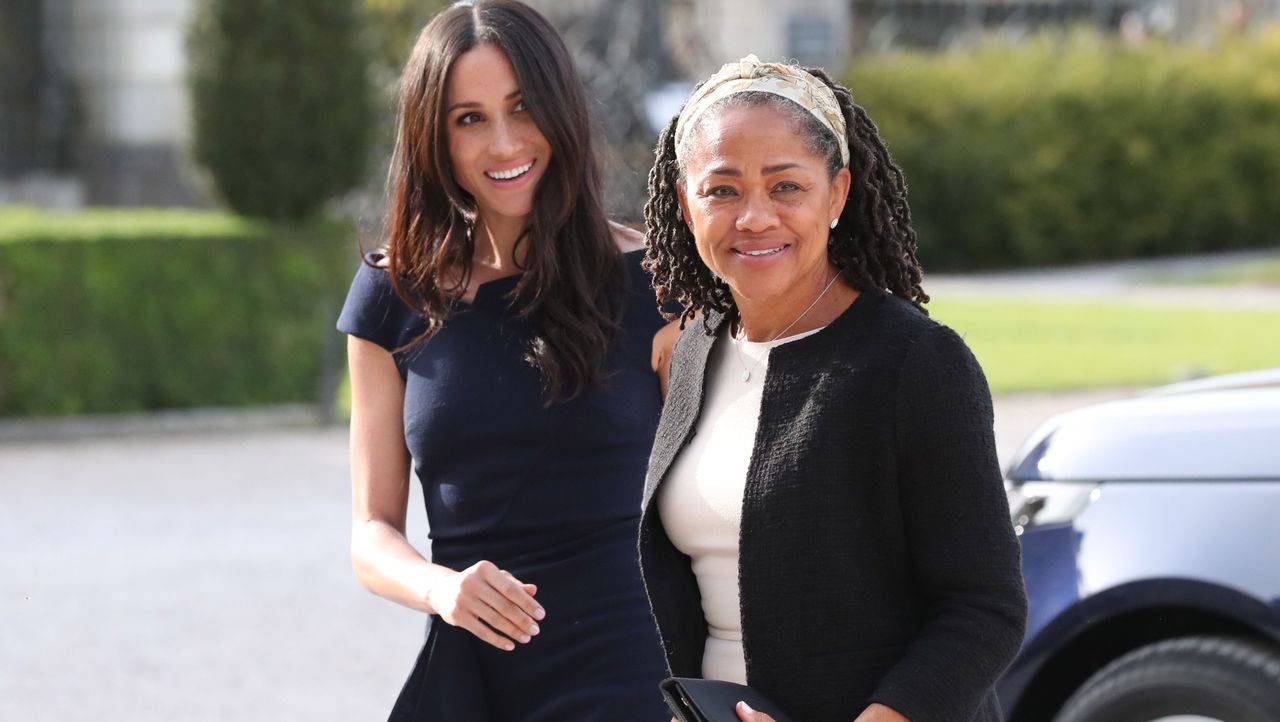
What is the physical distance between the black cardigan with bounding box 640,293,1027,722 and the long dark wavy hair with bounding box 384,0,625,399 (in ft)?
2.64

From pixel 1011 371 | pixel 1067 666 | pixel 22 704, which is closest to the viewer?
pixel 1067 666

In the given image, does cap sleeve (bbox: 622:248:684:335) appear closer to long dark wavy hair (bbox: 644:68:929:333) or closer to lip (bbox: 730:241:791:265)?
long dark wavy hair (bbox: 644:68:929:333)

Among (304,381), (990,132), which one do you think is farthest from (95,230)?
(990,132)

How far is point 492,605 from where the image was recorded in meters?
2.58

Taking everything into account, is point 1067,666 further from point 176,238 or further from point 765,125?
point 176,238

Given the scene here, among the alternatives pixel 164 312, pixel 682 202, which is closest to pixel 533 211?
pixel 682 202

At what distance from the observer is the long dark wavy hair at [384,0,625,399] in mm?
3006

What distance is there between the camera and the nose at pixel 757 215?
86.2 inches

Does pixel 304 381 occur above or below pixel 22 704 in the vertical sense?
below

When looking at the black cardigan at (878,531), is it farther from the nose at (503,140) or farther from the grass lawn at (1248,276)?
the grass lawn at (1248,276)

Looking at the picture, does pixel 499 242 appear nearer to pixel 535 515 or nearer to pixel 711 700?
pixel 535 515

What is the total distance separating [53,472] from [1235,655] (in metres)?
8.59

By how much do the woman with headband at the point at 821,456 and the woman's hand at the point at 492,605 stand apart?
279mm

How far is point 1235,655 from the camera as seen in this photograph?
3697 millimetres
